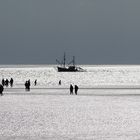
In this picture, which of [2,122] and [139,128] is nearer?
[139,128]

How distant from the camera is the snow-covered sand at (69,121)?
85.8ft

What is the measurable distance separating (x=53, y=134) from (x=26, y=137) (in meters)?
1.68

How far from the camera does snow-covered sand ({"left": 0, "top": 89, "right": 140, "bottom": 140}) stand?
26141mm

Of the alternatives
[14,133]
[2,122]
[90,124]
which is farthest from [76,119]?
[14,133]

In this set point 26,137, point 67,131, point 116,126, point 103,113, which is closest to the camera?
point 26,137

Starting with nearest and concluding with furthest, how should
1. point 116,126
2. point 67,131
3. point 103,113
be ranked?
1. point 67,131
2. point 116,126
3. point 103,113

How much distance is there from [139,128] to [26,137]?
668cm

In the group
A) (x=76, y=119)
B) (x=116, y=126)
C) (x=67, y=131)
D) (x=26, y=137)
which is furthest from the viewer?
(x=76, y=119)

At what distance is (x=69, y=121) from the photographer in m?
32.0

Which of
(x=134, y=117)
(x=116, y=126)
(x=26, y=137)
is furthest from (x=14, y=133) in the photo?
(x=134, y=117)

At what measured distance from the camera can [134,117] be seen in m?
34.5

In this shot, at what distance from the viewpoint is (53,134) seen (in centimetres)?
2658

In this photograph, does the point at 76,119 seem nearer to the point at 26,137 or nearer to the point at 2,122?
the point at 2,122

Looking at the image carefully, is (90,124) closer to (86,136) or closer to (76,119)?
(76,119)
